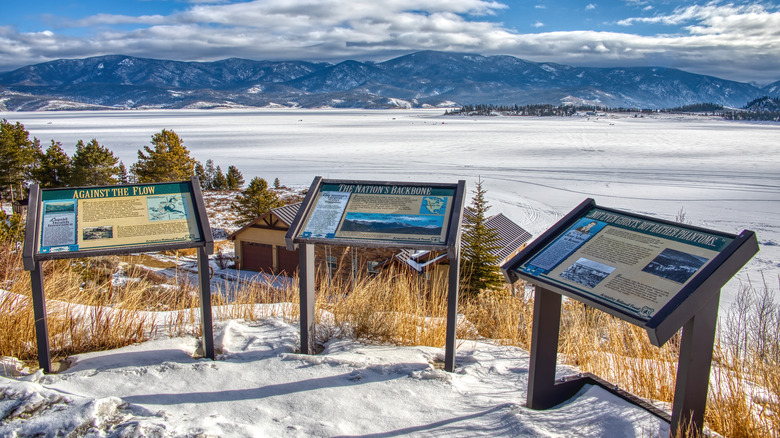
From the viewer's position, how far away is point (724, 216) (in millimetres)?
28188

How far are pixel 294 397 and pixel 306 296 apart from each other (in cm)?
97

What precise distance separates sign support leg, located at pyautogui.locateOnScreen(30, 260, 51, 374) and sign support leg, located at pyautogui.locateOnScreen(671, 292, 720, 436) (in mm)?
4556

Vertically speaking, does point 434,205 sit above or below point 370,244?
above

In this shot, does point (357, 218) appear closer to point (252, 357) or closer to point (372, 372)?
point (372, 372)

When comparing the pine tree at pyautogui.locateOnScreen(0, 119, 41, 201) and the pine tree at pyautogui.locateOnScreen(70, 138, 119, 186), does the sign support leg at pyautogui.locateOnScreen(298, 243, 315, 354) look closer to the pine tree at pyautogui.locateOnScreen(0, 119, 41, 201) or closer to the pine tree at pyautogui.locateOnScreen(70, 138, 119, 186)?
the pine tree at pyautogui.locateOnScreen(70, 138, 119, 186)

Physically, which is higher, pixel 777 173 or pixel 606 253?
pixel 606 253

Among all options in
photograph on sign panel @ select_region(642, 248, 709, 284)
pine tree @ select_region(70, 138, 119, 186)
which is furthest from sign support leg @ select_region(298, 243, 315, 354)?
pine tree @ select_region(70, 138, 119, 186)

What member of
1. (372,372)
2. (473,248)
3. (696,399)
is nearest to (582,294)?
(696,399)

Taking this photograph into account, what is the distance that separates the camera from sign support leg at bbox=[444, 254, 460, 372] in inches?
167

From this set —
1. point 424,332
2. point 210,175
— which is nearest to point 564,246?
point 424,332

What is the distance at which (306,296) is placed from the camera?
4.66m

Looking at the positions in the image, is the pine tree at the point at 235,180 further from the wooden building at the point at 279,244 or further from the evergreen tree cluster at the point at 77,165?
the wooden building at the point at 279,244

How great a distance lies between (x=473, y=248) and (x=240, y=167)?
44.5 meters

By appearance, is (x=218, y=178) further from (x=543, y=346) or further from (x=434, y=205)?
(x=543, y=346)
